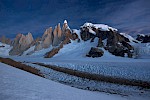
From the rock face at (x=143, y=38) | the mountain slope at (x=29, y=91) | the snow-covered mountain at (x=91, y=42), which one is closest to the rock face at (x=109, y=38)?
the snow-covered mountain at (x=91, y=42)

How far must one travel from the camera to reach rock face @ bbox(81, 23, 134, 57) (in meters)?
96.3

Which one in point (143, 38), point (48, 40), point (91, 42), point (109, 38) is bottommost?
point (91, 42)

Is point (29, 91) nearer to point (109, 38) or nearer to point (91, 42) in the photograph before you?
point (109, 38)

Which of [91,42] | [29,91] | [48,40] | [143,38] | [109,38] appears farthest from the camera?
[48,40]

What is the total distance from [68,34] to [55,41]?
66.2ft

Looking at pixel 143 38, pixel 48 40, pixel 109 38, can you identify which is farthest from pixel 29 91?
pixel 48 40

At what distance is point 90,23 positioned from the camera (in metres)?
140

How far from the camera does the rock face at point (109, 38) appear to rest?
96.3 metres

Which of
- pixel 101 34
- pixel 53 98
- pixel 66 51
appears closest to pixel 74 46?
pixel 66 51

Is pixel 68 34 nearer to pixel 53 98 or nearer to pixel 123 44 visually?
pixel 123 44

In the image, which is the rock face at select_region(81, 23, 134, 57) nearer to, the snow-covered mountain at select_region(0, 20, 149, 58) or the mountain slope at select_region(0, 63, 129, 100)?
the snow-covered mountain at select_region(0, 20, 149, 58)

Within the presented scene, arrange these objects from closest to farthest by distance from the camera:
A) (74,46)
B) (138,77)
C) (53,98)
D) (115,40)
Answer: (53,98)
(138,77)
(115,40)
(74,46)

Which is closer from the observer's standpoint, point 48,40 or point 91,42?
point 91,42

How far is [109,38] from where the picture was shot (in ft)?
370
